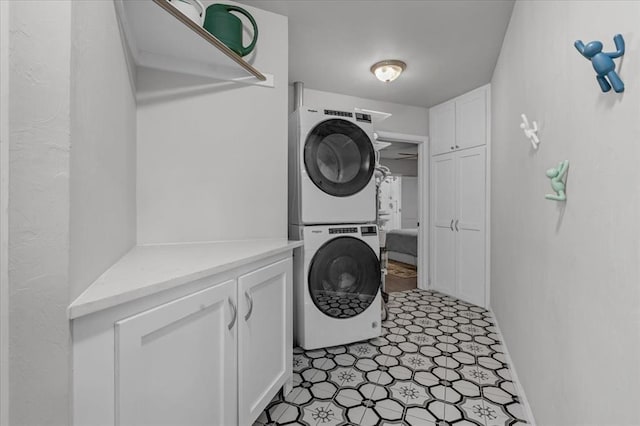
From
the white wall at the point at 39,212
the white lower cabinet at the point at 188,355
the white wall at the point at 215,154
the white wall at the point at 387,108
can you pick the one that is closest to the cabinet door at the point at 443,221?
the white wall at the point at 387,108

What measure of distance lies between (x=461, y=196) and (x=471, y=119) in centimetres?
84

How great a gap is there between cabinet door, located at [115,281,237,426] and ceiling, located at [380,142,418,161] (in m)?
5.08

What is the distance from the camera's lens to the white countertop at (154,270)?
0.69 meters

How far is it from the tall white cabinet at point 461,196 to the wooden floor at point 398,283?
1.22ft

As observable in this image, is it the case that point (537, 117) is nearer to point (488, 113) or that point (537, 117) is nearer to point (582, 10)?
→ point (582, 10)

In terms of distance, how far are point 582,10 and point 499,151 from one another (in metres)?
1.75

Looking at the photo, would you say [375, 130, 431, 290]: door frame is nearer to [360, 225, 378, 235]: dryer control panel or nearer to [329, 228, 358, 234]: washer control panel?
[360, 225, 378, 235]: dryer control panel

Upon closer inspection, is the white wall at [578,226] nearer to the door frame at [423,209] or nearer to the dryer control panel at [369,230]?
the dryer control panel at [369,230]

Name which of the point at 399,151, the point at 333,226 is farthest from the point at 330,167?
the point at 399,151

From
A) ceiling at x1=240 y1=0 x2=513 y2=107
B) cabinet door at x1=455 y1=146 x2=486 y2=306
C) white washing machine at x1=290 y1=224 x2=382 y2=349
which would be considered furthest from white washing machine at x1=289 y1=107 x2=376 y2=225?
cabinet door at x1=455 y1=146 x2=486 y2=306

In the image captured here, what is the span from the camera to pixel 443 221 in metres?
3.60

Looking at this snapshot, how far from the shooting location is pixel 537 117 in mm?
1411

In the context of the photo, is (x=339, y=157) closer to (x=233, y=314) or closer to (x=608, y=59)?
(x=233, y=314)

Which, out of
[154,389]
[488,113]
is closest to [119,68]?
[154,389]
